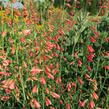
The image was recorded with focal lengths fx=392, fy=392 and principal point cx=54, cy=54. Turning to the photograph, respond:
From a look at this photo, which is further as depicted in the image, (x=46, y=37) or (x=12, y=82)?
(x=46, y=37)

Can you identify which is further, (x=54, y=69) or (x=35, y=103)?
(x=54, y=69)

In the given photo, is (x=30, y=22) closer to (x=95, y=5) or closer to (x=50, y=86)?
(x=50, y=86)

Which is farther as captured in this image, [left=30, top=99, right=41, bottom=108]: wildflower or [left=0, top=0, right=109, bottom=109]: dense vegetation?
[left=0, top=0, right=109, bottom=109]: dense vegetation

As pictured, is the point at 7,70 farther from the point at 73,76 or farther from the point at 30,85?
the point at 73,76

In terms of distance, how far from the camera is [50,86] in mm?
3539

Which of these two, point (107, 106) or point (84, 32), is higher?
point (84, 32)

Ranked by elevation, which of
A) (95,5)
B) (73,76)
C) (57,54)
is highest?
(57,54)

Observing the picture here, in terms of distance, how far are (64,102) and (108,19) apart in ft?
4.03

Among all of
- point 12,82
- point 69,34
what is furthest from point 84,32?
point 12,82

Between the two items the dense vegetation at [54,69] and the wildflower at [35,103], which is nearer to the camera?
the wildflower at [35,103]

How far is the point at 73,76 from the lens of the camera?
4.03 metres

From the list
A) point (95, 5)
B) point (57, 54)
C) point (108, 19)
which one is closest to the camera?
point (57, 54)

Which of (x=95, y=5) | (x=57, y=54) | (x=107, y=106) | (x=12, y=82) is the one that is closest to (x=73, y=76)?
(x=57, y=54)

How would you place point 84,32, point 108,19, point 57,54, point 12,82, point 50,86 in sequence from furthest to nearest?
point 108,19
point 84,32
point 57,54
point 50,86
point 12,82
